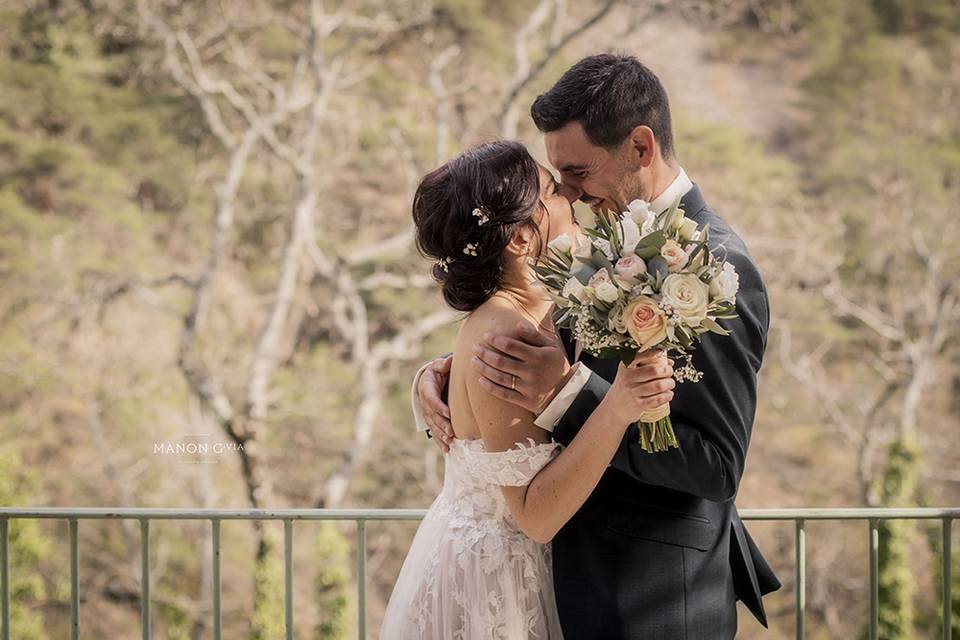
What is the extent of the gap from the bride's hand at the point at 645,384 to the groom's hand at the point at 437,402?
445mm

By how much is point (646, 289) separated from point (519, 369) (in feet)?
0.80

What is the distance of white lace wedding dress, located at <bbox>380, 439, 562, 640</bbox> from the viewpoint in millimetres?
1716

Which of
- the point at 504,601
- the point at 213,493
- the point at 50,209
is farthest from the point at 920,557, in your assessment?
the point at 504,601

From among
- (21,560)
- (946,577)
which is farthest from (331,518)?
(21,560)

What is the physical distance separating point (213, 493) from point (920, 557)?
877 cm

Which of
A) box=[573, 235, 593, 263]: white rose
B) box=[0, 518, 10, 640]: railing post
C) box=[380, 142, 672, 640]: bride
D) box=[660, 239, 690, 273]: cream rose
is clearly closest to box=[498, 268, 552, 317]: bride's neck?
box=[380, 142, 672, 640]: bride

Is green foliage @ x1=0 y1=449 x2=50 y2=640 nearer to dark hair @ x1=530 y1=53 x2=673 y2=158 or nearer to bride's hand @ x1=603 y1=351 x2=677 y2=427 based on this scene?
dark hair @ x1=530 y1=53 x2=673 y2=158

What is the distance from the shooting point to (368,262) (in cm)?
1429

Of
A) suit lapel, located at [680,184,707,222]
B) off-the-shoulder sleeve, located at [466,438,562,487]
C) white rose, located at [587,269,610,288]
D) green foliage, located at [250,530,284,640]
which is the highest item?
suit lapel, located at [680,184,707,222]

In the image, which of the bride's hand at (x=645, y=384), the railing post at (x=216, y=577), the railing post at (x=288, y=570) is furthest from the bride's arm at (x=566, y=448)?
the railing post at (x=216, y=577)

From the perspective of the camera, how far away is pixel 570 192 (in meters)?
1.79

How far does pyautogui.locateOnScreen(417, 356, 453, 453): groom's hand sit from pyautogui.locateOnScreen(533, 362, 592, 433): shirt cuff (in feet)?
0.81

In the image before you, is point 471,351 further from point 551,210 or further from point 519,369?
point 551,210

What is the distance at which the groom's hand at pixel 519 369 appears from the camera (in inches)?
60.4
